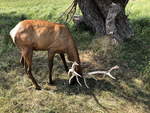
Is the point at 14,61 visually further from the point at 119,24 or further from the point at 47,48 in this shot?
the point at 119,24

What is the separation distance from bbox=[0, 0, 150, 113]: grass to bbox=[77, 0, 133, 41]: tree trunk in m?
0.31

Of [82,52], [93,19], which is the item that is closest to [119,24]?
[93,19]

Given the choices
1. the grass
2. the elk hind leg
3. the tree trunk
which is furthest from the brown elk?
the tree trunk

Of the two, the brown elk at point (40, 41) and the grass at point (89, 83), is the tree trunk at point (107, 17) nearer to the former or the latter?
the grass at point (89, 83)

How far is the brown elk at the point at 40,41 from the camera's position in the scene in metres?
6.65

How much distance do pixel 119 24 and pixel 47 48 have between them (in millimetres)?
2834

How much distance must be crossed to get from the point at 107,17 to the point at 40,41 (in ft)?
8.32

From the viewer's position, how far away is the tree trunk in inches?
334

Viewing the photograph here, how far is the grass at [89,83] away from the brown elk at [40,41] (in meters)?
0.44

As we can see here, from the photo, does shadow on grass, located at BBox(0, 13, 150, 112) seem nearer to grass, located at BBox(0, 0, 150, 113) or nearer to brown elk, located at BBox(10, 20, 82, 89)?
grass, located at BBox(0, 0, 150, 113)

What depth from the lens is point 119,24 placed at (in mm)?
8867

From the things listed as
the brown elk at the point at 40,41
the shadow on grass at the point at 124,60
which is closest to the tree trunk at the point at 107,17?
the shadow on grass at the point at 124,60

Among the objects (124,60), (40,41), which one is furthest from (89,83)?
(40,41)

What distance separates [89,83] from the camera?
711cm
